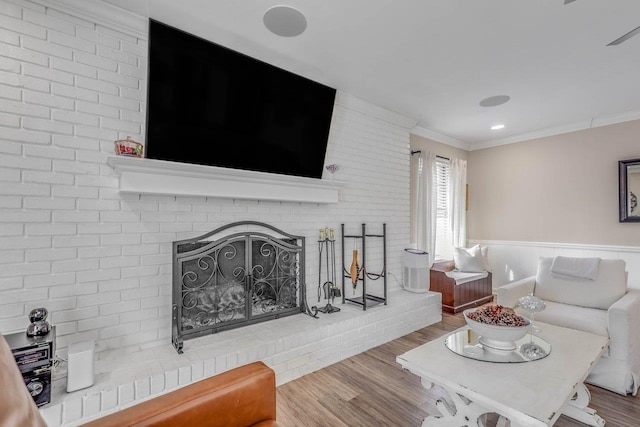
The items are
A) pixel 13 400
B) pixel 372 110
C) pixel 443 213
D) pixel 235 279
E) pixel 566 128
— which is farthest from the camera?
pixel 443 213

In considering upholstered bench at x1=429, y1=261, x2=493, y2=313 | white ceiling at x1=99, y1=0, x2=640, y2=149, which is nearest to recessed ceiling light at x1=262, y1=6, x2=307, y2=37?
white ceiling at x1=99, y1=0, x2=640, y2=149

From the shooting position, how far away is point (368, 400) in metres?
2.06

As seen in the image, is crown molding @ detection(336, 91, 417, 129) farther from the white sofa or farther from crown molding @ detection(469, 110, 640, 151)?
the white sofa

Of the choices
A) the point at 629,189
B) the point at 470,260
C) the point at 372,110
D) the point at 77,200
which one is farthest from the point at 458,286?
the point at 77,200

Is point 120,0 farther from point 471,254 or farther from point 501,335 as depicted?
point 471,254

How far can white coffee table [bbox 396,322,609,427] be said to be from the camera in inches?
50.3

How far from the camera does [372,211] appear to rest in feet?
11.7

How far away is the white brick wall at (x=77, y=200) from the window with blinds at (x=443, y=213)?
11.6 feet

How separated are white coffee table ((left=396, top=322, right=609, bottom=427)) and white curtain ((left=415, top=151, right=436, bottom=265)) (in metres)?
2.32

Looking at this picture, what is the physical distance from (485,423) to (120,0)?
342 centimetres

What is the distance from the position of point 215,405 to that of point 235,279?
1.41 metres

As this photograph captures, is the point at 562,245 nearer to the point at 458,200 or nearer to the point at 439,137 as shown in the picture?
the point at 458,200

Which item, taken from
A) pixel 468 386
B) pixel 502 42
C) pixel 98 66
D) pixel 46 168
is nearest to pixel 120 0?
pixel 98 66

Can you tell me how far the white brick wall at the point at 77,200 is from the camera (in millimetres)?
1697
